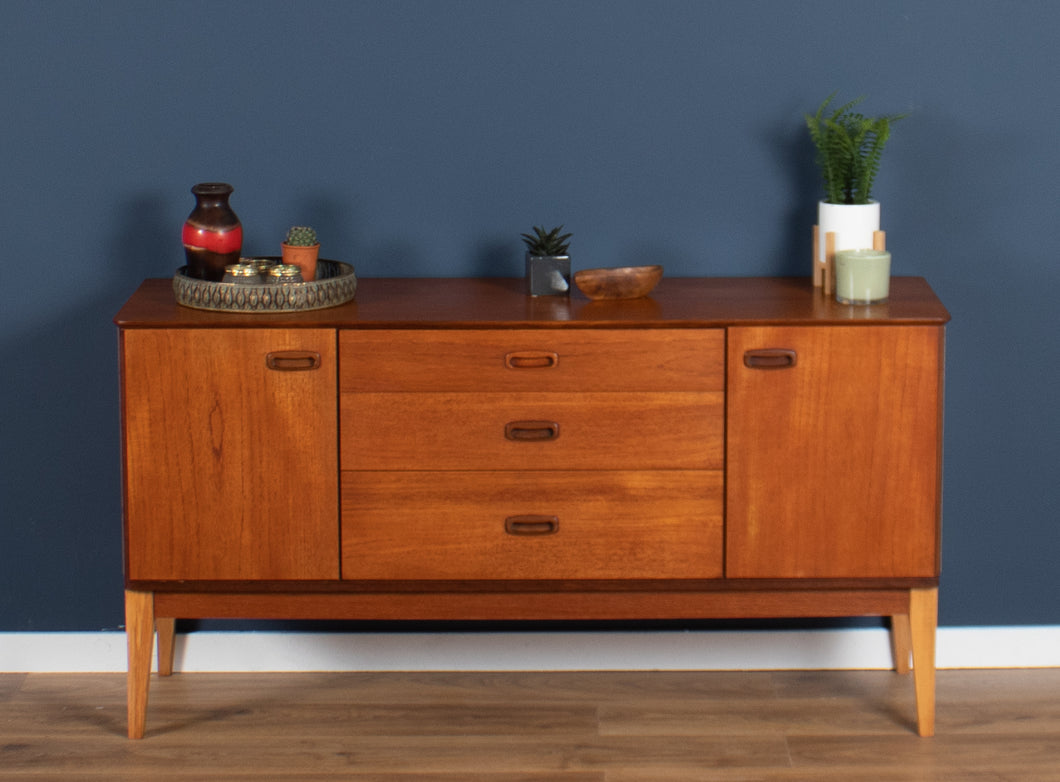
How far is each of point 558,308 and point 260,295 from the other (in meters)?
0.53

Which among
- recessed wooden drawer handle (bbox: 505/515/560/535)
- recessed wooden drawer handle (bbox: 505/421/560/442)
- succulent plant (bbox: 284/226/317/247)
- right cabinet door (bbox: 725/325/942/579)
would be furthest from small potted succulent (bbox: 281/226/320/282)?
right cabinet door (bbox: 725/325/942/579)

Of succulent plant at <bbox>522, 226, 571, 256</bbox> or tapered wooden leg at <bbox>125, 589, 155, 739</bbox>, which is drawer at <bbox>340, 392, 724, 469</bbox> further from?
tapered wooden leg at <bbox>125, 589, 155, 739</bbox>

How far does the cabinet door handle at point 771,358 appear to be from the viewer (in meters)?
2.63

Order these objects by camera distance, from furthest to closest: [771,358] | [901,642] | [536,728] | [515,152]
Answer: [901,642]
[515,152]
[536,728]
[771,358]

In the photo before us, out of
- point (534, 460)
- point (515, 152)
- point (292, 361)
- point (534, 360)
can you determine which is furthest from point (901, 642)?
point (292, 361)

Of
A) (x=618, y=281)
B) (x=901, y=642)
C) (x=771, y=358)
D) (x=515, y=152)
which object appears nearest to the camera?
(x=771, y=358)

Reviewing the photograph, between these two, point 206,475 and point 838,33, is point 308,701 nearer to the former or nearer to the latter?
point 206,475

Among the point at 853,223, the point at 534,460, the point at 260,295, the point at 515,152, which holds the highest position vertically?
the point at 515,152

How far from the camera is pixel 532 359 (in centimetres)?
264

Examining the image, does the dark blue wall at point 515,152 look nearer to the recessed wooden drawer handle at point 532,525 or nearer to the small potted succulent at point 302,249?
the small potted succulent at point 302,249

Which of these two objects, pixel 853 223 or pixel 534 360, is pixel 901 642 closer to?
pixel 853 223

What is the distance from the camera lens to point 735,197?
3.00 m

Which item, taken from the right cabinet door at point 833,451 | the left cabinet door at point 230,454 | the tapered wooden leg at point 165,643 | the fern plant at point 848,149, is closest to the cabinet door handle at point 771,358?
the right cabinet door at point 833,451

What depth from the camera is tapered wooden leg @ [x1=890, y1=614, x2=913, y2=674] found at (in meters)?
3.08
